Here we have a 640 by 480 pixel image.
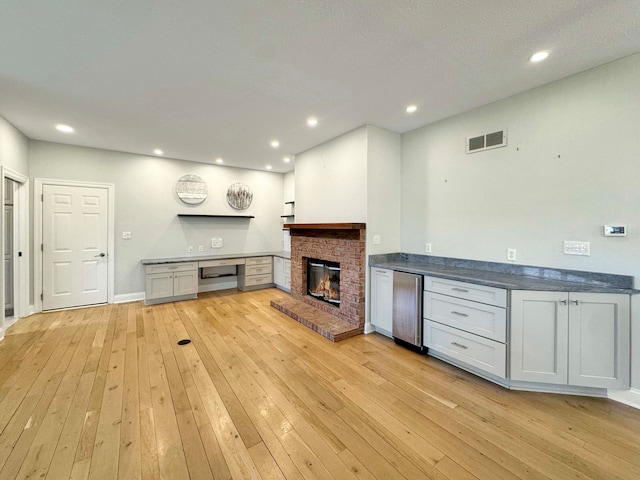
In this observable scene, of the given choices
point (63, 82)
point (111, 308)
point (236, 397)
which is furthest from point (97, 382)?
point (63, 82)

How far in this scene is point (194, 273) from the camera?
16.9 feet

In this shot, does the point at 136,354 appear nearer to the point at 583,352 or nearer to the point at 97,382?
the point at 97,382

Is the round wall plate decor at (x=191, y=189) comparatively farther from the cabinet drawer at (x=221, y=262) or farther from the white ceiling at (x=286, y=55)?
the white ceiling at (x=286, y=55)

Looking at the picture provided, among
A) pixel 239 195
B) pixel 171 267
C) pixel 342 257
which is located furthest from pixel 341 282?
pixel 239 195

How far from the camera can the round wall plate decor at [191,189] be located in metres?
5.45

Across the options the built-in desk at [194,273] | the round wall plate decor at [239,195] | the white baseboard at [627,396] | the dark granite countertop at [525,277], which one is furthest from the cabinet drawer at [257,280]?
the white baseboard at [627,396]

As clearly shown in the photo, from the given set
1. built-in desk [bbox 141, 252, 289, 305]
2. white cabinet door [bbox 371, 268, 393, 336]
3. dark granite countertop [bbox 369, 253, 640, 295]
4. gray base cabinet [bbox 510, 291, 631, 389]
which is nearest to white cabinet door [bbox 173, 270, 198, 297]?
built-in desk [bbox 141, 252, 289, 305]

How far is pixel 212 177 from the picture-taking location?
581 centimetres

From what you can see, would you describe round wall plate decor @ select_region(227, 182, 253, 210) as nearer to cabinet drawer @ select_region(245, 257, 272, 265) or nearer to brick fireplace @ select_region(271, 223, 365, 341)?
cabinet drawer @ select_region(245, 257, 272, 265)

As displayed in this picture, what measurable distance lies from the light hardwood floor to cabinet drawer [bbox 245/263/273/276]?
2.62m

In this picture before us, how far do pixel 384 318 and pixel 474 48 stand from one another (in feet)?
9.68

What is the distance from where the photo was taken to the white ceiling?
177 centimetres

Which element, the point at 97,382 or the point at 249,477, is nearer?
the point at 249,477

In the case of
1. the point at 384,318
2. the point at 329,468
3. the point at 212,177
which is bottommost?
the point at 329,468
